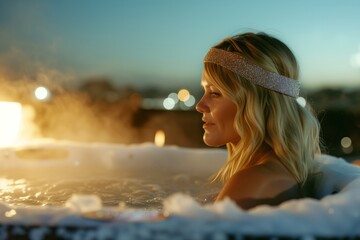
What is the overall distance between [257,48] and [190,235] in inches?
40.2

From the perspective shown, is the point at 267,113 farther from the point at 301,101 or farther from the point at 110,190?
the point at 110,190

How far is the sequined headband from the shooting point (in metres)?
2.00

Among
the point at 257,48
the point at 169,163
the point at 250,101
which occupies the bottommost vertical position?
the point at 169,163

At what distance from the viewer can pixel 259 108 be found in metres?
1.96

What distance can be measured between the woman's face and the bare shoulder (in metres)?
0.30

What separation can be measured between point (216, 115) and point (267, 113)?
0.23 metres

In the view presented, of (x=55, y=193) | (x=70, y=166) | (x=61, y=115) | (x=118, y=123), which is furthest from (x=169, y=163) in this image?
(x=118, y=123)

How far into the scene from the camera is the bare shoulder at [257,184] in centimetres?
171

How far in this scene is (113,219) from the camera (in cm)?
135

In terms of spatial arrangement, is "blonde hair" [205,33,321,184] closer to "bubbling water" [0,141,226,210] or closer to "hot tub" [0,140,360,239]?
"hot tub" [0,140,360,239]

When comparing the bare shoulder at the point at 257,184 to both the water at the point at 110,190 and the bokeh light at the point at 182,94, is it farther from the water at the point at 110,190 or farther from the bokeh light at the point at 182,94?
the bokeh light at the point at 182,94

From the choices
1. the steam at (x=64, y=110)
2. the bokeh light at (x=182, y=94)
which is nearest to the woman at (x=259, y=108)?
the steam at (x=64, y=110)

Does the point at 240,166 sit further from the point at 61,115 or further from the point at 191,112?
the point at 191,112

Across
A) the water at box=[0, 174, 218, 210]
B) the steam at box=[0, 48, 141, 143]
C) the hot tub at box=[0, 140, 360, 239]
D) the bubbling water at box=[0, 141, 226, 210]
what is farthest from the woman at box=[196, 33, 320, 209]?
the steam at box=[0, 48, 141, 143]
